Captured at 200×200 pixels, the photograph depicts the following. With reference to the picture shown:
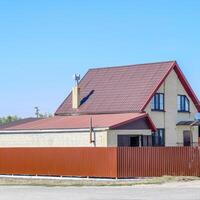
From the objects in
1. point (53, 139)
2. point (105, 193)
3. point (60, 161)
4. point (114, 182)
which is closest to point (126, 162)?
point (114, 182)

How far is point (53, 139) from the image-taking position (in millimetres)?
41938

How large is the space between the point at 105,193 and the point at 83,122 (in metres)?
18.8

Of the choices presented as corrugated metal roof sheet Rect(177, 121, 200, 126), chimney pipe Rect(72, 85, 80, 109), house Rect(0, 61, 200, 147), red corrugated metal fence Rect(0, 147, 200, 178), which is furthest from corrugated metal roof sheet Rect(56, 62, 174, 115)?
red corrugated metal fence Rect(0, 147, 200, 178)

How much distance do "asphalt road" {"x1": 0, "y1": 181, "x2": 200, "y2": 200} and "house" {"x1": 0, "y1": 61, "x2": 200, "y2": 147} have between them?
12.4 m

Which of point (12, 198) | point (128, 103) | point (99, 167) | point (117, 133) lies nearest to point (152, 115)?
point (128, 103)

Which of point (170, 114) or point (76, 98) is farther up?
point (76, 98)

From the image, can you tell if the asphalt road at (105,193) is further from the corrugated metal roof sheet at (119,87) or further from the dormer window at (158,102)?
the dormer window at (158,102)

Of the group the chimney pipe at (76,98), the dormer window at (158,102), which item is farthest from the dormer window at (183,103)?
the chimney pipe at (76,98)

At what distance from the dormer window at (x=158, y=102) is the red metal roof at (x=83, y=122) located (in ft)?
11.1

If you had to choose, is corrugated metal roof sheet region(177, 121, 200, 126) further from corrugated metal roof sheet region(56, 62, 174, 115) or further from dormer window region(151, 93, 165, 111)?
corrugated metal roof sheet region(56, 62, 174, 115)

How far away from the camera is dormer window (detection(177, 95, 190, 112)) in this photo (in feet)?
160

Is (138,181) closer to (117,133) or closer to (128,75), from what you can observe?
(117,133)

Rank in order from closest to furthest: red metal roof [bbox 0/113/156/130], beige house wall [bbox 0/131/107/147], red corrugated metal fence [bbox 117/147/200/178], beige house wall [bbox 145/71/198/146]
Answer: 1. red corrugated metal fence [bbox 117/147/200/178]
2. beige house wall [bbox 0/131/107/147]
3. red metal roof [bbox 0/113/156/130]
4. beige house wall [bbox 145/71/198/146]

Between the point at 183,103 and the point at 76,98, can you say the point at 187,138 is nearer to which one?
the point at 183,103
